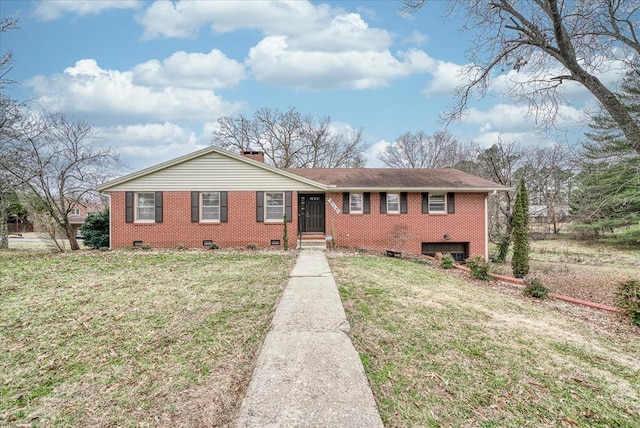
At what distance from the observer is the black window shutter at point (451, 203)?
Answer: 14.3m

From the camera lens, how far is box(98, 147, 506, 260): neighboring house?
44.6 feet

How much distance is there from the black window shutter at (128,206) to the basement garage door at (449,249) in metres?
12.7

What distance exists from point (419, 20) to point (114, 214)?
1357cm

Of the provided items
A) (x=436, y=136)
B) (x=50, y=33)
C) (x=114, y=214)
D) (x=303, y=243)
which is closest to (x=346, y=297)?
(x=303, y=243)

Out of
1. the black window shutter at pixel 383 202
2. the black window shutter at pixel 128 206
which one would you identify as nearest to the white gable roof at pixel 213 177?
the black window shutter at pixel 128 206

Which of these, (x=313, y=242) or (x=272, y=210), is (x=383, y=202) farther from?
(x=272, y=210)

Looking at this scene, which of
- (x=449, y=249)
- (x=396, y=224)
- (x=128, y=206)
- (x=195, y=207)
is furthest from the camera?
(x=449, y=249)

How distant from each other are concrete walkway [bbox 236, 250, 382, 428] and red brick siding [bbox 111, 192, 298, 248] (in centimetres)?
914

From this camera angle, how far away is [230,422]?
2395 mm

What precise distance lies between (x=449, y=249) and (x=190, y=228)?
1147 cm

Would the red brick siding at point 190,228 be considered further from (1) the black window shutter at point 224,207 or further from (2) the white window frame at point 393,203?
(2) the white window frame at point 393,203

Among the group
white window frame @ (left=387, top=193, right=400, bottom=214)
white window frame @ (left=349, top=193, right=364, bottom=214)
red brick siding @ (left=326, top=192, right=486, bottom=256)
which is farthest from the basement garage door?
white window frame @ (left=349, top=193, right=364, bottom=214)

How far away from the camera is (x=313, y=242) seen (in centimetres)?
1399

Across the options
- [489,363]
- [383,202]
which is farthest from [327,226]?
[489,363]
